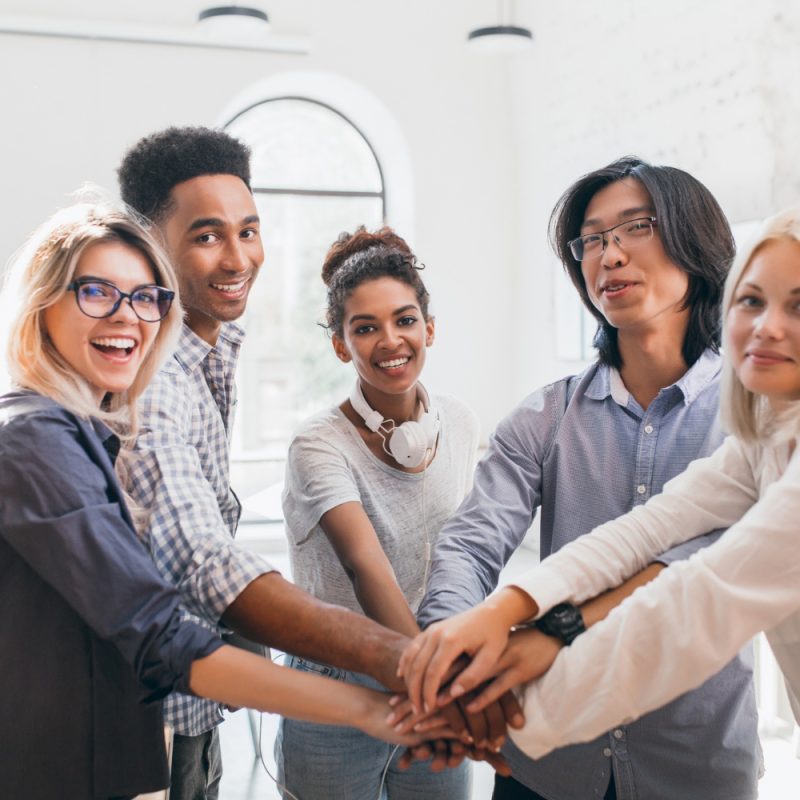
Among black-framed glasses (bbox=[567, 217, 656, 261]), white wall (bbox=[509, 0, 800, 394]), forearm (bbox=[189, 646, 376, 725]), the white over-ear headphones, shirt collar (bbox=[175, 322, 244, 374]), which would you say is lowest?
forearm (bbox=[189, 646, 376, 725])

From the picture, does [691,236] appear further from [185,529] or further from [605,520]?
[185,529]

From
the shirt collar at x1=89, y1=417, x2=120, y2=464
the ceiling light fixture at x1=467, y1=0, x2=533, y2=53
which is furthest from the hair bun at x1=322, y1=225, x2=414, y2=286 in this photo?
the ceiling light fixture at x1=467, y1=0, x2=533, y2=53

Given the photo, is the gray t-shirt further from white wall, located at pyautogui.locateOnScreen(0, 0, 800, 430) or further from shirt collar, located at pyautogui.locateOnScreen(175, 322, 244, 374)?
white wall, located at pyautogui.locateOnScreen(0, 0, 800, 430)

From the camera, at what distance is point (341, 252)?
6.93 feet

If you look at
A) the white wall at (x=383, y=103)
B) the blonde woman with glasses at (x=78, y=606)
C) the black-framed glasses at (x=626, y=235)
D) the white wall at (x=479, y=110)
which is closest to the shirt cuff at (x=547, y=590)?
the blonde woman with glasses at (x=78, y=606)

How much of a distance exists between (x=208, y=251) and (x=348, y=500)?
2.11ft

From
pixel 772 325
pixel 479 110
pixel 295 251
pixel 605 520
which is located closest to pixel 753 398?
pixel 772 325

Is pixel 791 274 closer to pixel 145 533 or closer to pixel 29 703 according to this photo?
pixel 145 533

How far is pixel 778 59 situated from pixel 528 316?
2678 mm

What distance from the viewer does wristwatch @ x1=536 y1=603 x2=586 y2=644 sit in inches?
55.6

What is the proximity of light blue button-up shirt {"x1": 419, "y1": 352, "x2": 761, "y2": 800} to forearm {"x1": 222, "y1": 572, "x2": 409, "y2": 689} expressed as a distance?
0.33 ft

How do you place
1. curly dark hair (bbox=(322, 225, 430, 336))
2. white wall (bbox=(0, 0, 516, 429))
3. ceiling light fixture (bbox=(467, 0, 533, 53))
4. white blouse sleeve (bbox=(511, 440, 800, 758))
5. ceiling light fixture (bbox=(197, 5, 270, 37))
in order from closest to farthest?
white blouse sleeve (bbox=(511, 440, 800, 758)) < curly dark hair (bbox=(322, 225, 430, 336)) < ceiling light fixture (bbox=(197, 5, 270, 37)) < ceiling light fixture (bbox=(467, 0, 533, 53)) < white wall (bbox=(0, 0, 516, 429))

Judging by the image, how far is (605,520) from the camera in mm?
1637

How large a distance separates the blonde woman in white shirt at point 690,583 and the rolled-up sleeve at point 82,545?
0.39 m
